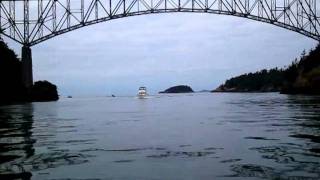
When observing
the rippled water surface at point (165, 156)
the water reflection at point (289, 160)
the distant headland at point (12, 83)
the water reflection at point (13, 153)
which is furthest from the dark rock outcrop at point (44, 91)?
the water reflection at point (289, 160)

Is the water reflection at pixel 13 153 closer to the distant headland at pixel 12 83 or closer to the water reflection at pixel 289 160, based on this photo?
the water reflection at pixel 289 160

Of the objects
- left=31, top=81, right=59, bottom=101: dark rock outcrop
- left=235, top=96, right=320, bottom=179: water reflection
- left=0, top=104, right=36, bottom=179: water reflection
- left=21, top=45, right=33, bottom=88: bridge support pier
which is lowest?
left=235, top=96, right=320, bottom=179: water reflection

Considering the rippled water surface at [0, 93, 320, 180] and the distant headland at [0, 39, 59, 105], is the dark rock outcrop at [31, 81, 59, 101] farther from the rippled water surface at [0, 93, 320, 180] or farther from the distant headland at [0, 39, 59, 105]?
the rippled water surface at [0, 93, 320, 180]

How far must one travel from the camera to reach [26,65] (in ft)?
324

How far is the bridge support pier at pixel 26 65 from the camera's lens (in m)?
96.9

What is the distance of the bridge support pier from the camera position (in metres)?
96.9

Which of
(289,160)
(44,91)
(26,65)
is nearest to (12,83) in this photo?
(26,65)

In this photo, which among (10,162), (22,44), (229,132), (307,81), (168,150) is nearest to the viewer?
(10,162)

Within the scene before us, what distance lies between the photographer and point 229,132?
2470 centimetres

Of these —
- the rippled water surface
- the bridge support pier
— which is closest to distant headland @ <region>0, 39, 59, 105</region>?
the bridge support pier

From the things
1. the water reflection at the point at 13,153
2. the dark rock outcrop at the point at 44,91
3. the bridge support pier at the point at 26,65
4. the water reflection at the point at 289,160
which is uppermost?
the bridge support pier at the point at 26,65

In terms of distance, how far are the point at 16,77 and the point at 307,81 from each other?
68.5 metres

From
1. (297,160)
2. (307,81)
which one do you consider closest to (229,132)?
(297,160)

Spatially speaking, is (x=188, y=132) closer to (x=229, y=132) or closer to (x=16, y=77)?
(x=229, y=132)
